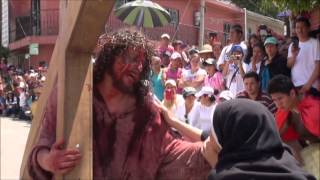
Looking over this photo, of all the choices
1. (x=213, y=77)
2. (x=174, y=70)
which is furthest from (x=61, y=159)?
(x=174, y=70)

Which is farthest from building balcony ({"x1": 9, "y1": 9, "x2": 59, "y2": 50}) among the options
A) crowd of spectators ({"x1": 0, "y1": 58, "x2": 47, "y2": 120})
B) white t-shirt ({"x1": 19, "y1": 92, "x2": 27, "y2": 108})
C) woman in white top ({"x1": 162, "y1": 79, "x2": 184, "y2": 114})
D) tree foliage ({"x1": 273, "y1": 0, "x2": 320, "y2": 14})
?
tree foliage ({"x1": 273, "y1": 0, "x2": 320, "y2": 14})

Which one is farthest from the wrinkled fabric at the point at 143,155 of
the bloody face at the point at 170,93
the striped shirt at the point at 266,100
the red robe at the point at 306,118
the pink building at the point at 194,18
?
the pink building at the point at 194,18

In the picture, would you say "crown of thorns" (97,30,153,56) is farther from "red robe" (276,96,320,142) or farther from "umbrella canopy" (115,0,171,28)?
"umbrella canopy" (115,0,171,28)

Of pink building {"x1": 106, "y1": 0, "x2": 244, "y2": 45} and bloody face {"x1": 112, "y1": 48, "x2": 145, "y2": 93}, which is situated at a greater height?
pink building {"x1": 106, "y1": 0, "x2": 244, "y2": 45}

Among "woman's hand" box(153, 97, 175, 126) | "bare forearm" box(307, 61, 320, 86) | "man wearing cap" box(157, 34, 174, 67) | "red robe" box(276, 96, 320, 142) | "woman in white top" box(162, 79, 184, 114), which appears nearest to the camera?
"woman's hand" box(153, 97, 175, 126)

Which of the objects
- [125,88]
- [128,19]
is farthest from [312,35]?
[128,19]

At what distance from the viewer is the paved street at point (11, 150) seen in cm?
750

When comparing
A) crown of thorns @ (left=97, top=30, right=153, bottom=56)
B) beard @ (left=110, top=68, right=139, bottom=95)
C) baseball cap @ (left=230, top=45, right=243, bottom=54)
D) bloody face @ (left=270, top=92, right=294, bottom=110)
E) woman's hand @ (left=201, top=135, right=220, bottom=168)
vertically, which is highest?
crown of thorns @ (left=97, top=30, right=153, bottom=56)

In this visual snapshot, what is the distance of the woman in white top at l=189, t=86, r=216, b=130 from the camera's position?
20.8 feet

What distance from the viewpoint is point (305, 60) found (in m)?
5.65

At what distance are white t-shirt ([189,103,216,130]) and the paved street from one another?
2.56 meters

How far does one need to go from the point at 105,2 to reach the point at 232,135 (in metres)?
0.67

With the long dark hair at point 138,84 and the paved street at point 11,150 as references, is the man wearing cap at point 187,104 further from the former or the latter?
the long dark hair at point 138,84

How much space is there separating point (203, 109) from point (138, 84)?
406cm
